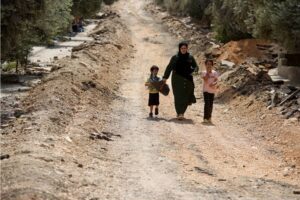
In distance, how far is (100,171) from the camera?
8.62 metres

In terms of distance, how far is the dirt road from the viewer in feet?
24.8

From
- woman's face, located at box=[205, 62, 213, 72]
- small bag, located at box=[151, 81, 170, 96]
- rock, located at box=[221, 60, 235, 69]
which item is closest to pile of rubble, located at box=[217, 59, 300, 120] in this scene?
rock, located at box=[221, 60, 235, 69]

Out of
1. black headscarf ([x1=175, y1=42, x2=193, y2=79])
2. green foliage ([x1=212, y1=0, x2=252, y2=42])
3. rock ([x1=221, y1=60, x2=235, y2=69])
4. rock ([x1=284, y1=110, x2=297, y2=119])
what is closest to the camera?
black headscarf ([x1=175, y1=42, x2=193, y2=79])

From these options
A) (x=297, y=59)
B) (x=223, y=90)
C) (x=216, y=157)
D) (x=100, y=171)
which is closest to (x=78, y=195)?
(x=100, y=171)

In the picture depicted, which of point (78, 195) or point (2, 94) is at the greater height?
point (78, 195)

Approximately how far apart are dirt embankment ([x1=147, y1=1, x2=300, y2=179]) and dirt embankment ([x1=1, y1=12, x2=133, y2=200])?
344cm

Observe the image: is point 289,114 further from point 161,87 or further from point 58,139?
point 58,139

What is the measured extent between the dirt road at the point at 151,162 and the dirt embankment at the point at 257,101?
34 cm

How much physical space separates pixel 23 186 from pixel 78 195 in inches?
28.3

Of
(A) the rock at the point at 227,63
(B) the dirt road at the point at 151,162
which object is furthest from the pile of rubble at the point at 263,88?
(B) the dirt road at the point at 151,162

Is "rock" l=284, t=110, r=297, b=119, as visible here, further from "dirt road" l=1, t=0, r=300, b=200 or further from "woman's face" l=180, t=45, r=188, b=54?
"woman's face" l=180, t=45, r=188, b=54

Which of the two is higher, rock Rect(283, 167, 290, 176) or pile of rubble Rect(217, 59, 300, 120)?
pile of rubble Rect(217, 59, 300, 120)

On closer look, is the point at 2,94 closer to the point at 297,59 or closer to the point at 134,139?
the point at 297,59

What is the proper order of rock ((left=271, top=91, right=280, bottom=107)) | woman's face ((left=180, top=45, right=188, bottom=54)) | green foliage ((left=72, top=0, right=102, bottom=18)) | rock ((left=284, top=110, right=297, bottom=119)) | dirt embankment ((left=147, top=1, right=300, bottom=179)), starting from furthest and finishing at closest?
green foliage ((left=72, top=0, right=102, bottom=18)) → rock ((left=271, top=91, right=280, bottom=107)) → rock ((left=284, top=110, right=297, bottom=119)) → woman's face ((left=180, top=45, right=188, bottom=54)) → dirt embankment ((left=147, top=1, right=300, bottom=179))
